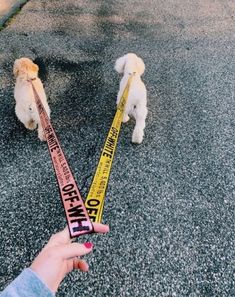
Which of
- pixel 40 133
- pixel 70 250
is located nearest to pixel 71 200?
pixel 70 250

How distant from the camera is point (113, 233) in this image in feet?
10.9

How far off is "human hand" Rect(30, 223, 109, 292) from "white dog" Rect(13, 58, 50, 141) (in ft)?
8.85

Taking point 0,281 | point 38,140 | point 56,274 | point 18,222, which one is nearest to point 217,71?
point 38,140

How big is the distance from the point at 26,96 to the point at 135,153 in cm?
133

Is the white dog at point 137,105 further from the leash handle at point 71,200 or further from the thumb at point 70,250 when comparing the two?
Answer: the thumb at point 70,250

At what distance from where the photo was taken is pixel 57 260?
52.3 inches

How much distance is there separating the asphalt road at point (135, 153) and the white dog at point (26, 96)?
0.63 feet

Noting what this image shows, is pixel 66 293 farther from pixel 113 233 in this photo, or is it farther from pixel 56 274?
pixel 56 274

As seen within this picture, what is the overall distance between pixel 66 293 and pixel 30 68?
256 centimetres

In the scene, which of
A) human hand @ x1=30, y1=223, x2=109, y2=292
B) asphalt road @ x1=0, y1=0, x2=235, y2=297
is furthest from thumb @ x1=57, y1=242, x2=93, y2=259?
asphalt road @ x1=0, y1=0, x2=235, y2=297

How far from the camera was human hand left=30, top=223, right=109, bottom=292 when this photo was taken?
1261mm

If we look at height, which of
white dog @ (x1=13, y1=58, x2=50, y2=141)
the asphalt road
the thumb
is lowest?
the asphalt road

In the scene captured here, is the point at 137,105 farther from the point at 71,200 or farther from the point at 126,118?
the point at 71,200

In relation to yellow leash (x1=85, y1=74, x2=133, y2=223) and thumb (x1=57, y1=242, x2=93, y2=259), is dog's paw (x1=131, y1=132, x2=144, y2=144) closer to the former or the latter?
yellow leash (x1=85, y1=74, x2=133, y2=223)
